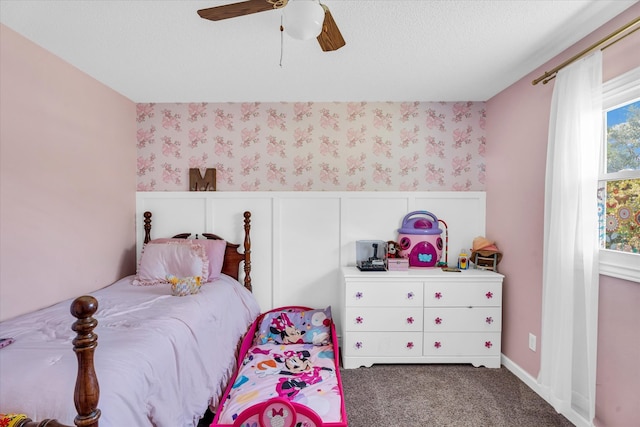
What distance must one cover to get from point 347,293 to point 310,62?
71.5 inches

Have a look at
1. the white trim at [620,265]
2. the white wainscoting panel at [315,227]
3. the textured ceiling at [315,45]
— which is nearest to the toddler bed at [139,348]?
the white wainscoting panel at [315,227]

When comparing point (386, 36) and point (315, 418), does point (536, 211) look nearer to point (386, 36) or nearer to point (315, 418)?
point (386, 36)

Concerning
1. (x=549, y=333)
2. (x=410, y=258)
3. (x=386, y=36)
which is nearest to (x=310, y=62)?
(x=386, y=36)

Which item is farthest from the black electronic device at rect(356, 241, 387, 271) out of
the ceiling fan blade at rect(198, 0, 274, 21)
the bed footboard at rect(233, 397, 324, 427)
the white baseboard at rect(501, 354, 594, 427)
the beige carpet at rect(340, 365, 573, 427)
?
the ceiling fan blade at rect(198, 0, 274, 21)

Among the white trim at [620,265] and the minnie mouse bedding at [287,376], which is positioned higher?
the white trim at [620,265]

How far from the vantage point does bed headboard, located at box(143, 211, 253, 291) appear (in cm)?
323

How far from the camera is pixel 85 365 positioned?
40.6 inches

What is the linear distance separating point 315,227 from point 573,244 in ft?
6.62

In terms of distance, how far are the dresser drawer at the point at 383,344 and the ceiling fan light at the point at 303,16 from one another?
231 centimetres

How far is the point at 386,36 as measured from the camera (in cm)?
207

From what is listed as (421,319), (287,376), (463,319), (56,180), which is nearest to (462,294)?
(463,319)

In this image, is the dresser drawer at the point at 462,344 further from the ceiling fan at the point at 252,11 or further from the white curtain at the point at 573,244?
the ceiling fan at the point at 252,11

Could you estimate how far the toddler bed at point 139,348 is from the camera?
1167mm

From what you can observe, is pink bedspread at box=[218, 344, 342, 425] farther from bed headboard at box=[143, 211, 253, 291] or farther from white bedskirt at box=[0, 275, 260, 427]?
bed headboard at box=[143, 211, 253, 291]
